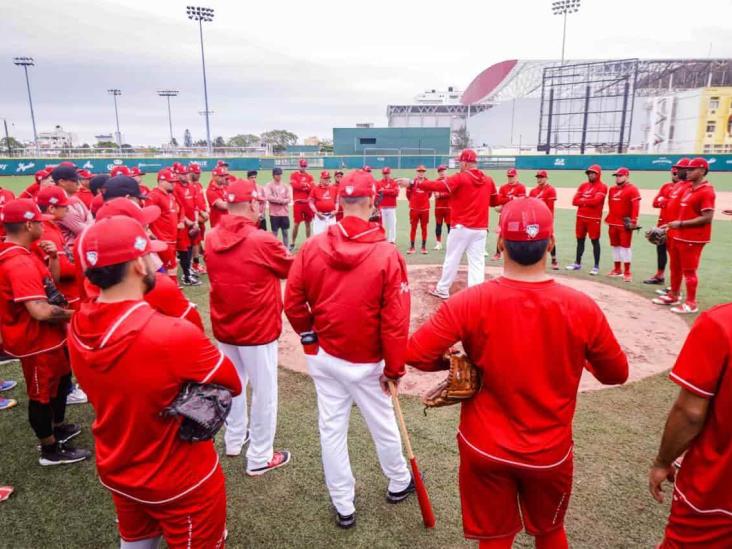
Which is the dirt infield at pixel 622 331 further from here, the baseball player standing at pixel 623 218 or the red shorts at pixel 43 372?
the red shorts at pixel 43 372

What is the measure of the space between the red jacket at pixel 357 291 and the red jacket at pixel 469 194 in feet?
16.1

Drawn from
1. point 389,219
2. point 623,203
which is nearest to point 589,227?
point 623,203

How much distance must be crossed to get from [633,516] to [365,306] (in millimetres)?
2656

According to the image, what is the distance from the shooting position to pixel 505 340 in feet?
7.45

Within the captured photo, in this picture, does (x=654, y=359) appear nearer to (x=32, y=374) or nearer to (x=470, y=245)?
(x=470, y=245)

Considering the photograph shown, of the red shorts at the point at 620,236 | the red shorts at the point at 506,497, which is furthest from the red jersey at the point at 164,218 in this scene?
the red shorts at the point at 620,236

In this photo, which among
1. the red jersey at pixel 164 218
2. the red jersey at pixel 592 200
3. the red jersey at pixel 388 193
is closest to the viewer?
the red jersey at pixel 164 218

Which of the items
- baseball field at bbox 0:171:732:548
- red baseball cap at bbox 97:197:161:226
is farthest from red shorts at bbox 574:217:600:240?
red baseball cap at bbox 97:197:161:226

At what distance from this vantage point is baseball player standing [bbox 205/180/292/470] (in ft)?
12.6

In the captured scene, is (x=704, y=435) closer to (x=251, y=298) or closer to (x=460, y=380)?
(x=460, y=380)

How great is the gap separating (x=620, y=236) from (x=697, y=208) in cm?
240

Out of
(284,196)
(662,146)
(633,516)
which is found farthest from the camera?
(662,146)

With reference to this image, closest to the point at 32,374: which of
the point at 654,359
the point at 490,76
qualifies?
the point at 654,359

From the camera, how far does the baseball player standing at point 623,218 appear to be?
979cm
